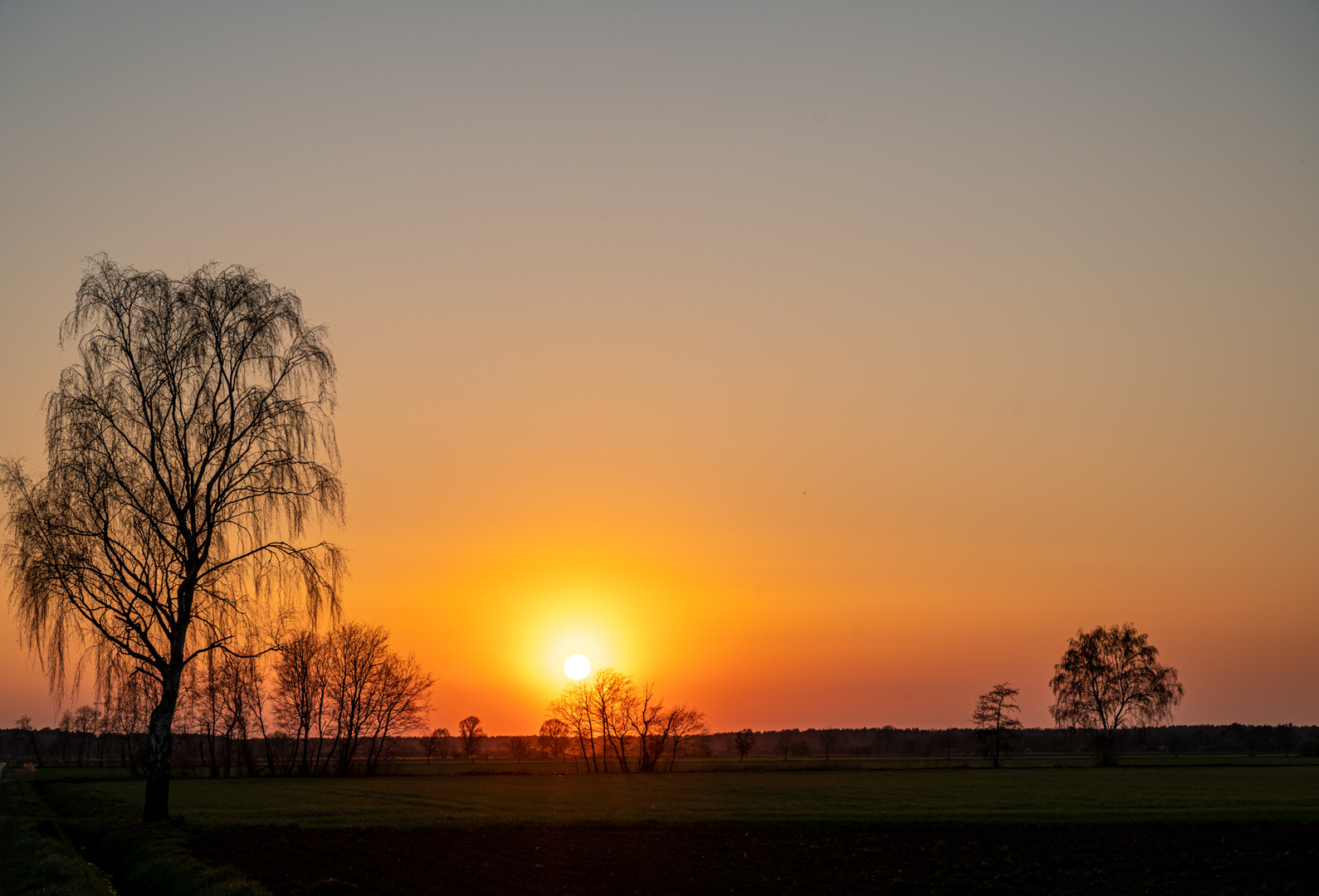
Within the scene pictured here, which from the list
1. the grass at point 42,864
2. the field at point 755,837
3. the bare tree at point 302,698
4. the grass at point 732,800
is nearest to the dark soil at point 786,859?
the field at point 755,837

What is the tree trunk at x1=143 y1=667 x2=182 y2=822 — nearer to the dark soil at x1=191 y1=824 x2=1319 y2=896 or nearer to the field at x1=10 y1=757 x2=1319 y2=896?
the field at x1=10 y1=757 x2=1319 y2=896

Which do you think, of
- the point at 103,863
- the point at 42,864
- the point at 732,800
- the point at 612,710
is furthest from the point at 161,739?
the point at 612,710

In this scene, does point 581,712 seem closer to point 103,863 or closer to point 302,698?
point 302,698

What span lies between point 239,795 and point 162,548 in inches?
1468

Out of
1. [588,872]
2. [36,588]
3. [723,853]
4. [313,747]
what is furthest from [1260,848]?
[313,747]

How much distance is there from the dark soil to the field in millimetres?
112

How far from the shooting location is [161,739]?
31.0 meters

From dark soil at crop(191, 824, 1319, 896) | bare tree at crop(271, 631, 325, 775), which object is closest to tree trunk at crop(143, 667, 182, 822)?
dark soil at crop(191, 824, 1319, 896)

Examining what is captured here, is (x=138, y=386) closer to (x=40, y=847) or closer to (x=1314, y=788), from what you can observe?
(x=40, y=847)

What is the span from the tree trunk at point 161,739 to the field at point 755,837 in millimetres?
1514

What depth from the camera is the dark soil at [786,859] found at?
920 inches

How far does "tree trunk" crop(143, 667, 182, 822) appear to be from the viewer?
102 feet

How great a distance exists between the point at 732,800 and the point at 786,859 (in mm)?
29284

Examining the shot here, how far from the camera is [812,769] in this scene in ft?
360
